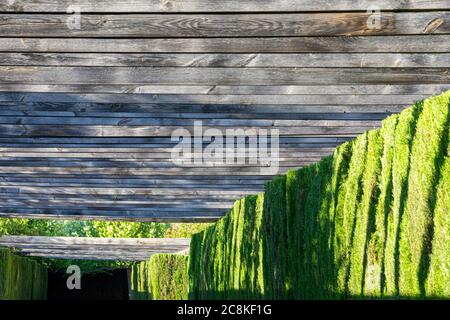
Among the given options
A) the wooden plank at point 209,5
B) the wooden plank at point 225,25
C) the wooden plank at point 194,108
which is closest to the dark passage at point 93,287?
the wooden plank at point 194,108

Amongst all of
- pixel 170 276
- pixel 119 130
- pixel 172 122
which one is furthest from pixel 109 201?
pixel 170 276

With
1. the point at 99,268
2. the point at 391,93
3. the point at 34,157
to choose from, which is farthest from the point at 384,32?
the point at 99,268

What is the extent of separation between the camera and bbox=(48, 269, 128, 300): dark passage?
32125 mm

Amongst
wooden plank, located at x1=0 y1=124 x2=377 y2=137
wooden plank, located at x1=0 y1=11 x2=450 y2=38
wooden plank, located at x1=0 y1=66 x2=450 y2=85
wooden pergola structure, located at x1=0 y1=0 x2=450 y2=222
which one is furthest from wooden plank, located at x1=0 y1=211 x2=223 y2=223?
wooden plank, located at x1=0 y1=11 x2=450 y2=38

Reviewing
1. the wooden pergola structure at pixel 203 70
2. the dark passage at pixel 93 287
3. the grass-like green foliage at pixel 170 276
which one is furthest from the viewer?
the dark passage at pixel 93 287

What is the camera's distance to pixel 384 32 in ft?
15.3

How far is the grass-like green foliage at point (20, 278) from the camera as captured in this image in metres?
18.9

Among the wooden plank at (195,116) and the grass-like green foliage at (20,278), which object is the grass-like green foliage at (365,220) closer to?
the wooden plank at (195,116)

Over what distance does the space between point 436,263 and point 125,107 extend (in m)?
2.97

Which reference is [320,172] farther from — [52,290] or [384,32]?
[52,290]

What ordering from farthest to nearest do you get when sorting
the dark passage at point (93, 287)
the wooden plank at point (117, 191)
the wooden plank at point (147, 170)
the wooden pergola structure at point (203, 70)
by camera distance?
the dark passage at point (93, 287) → the wooden plank at point (117, 191) → the wooden plank at point (147, 170) → the wooden pergola structure at point (203, 70)

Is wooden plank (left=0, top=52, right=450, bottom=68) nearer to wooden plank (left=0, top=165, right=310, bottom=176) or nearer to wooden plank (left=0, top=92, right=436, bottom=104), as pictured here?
wooden plank (left=0, top=92, right=436, bottom=104)
